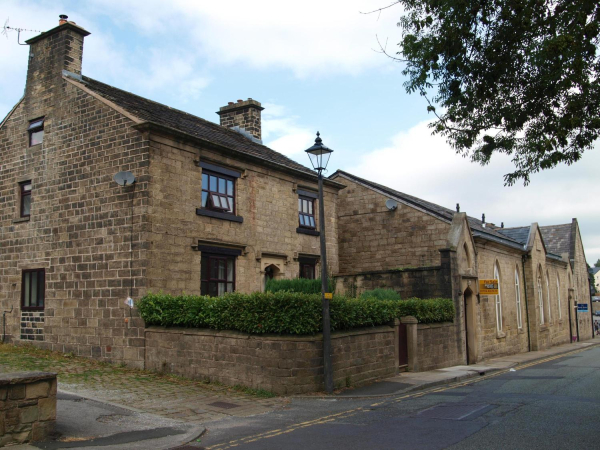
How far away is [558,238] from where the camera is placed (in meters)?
48.3

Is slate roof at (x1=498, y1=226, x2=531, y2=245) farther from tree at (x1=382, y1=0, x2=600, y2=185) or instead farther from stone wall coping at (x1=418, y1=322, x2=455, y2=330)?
tree at (x1=382, y1=0, x2=600, y2=185)

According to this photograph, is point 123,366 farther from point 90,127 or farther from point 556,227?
point 556,227

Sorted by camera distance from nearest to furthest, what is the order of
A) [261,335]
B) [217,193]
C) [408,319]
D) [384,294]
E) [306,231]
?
[261,335], [408,319], [217,193], [384,294], [306,231]

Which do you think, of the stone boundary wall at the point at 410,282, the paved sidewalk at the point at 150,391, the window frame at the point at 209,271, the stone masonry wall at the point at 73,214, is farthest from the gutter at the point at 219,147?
the paved sidewalk at the point at 150,391

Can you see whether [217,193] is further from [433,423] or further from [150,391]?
[433,423]

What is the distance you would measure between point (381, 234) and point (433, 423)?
54.0 feet

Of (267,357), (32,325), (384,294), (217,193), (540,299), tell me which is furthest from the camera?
(540,299)

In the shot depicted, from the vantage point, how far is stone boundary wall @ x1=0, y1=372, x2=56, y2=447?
7176mm

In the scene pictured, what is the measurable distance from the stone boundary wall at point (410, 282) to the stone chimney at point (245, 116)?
8.12 metres

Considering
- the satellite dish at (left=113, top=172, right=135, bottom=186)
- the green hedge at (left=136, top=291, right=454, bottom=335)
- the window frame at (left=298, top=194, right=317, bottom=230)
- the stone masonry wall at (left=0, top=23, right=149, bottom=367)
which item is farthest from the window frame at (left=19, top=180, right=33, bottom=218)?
the window frame at (left=298, top=194, right=317, bottom=230)

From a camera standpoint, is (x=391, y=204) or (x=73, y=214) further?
(x=391, y=204)

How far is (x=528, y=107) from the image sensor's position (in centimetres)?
988

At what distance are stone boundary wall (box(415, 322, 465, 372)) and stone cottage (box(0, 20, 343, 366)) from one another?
5.60 m

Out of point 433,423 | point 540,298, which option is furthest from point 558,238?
point 433,423
